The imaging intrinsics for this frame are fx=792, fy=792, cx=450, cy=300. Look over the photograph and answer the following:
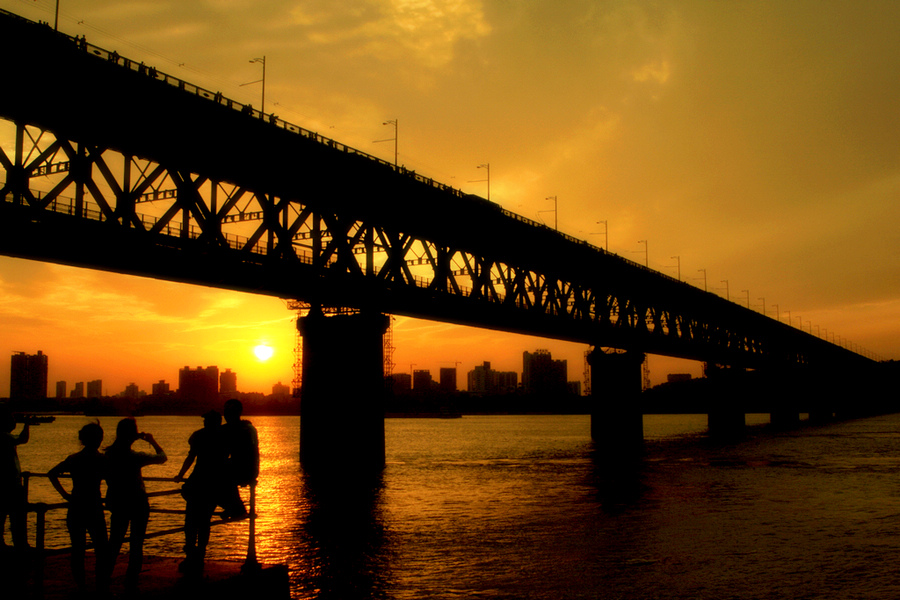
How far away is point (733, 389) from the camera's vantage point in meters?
133

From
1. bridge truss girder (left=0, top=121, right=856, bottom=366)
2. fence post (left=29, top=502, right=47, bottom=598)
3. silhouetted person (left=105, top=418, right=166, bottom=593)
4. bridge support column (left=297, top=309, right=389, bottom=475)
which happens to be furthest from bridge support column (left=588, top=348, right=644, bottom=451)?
fence post (left=29, top=502, right=47, bottom=598)

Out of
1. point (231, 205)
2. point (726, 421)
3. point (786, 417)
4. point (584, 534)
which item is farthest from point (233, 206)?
point (786, 417)

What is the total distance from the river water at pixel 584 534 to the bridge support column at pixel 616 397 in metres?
37.9

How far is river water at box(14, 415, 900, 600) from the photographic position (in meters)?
18.9

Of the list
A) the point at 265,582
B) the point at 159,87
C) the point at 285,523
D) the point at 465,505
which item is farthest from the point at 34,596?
the point at 159,87

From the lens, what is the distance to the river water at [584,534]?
742 inches

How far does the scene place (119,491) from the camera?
35.3ft

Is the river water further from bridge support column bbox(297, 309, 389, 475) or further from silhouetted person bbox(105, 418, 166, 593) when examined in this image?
silhouetted person bbox(105, 418, 166, 593)

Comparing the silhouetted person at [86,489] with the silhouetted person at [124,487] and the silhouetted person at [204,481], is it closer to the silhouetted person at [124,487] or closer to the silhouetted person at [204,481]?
the silhouetted person at [124,487]

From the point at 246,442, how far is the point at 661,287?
93.3 metres

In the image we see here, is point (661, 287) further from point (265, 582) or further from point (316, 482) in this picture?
point (265, 582)

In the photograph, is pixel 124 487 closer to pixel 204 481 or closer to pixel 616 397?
pixel 204 481

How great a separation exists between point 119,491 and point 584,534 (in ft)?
62.4

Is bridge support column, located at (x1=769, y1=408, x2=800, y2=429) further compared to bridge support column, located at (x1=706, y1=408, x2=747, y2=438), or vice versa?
bridge support column, located at (x1=769, y1=408, x2=800, y2=429)
